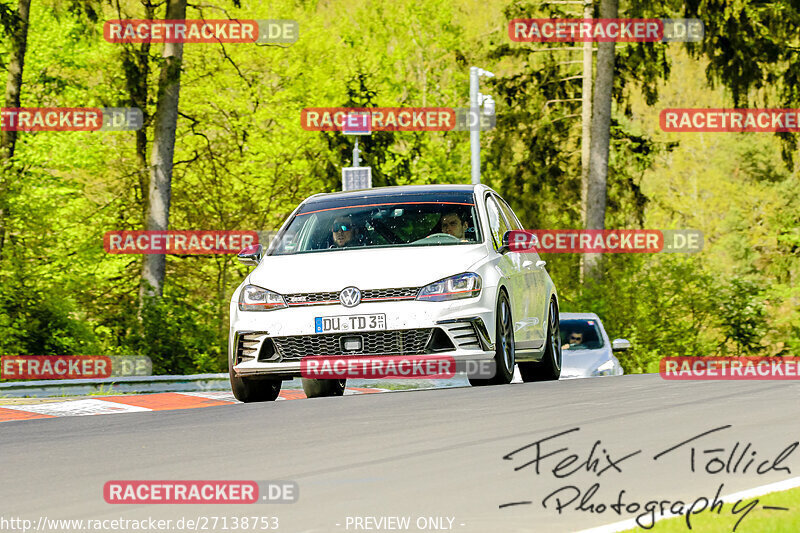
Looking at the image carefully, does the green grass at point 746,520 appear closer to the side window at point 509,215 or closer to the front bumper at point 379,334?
the front bumper at point 379,334

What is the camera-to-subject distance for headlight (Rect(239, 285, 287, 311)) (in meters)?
11.4

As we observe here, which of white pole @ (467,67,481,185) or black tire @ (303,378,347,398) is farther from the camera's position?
white pole @ (467,67,481,185)

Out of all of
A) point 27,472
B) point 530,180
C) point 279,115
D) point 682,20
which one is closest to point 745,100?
point 682,20

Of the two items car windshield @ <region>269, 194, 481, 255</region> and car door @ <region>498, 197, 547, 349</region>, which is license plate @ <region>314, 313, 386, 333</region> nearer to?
car windshield @ <region>269, 194, 481, 255</region>

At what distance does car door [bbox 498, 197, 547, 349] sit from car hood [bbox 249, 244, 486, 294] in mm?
1385

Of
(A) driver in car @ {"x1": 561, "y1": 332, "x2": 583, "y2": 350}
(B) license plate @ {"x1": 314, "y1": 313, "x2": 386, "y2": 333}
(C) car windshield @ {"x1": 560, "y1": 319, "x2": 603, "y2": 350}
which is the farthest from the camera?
(A) driver in car @ {"x1": 561, "y1": 332, "x2": 583, "y2": 350}

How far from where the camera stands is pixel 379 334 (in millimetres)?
11266

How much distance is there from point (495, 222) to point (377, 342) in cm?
252

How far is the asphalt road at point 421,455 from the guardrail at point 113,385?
Result: 5.05 metres

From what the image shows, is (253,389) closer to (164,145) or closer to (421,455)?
(421,455)

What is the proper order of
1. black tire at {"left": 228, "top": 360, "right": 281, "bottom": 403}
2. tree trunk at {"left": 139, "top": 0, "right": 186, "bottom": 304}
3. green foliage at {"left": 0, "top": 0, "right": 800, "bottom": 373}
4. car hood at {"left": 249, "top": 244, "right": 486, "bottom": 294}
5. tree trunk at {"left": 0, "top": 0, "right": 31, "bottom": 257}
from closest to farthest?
car hood at {"left": 249, "top": 244, "right": 486, "bottom": 294}
black tire at {"left": 228, "top": 360, "right": 281, "bottom": 403}
green foliage at {"left": 0, "top": 0, "right": 800, "bottom": 373}
tree trunk at {"left": 139, "top": 0, "right": 186, "bottom": 304}
tree trunk at {"left": 0, "top": 0, "right": 31, "bottom": 257}

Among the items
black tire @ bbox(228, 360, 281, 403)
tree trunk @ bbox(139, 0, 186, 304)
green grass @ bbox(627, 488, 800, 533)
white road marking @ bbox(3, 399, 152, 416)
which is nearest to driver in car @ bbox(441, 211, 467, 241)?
black tire @ bbox(228, 360, 281, 403)

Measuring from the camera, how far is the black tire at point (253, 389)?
12.0 metres

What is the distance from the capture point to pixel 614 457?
7613 millimetres
